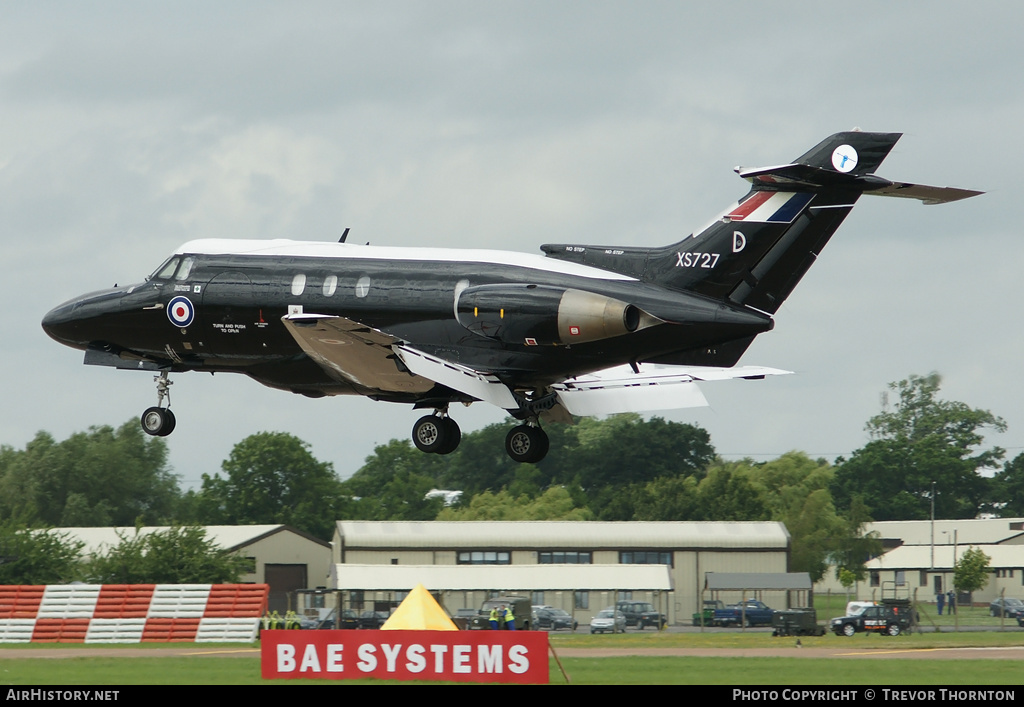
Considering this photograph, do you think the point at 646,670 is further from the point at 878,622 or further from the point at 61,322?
the point at 878,622

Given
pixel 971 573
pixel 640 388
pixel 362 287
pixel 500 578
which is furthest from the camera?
pixel 971 573

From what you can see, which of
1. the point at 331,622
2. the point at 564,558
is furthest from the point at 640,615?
the point at 564,558

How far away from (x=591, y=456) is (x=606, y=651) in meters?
77.2

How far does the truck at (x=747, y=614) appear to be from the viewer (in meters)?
66.3

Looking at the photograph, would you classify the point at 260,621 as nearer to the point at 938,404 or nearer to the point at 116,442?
the point at 116,442

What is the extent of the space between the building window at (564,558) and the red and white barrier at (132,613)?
75.4ft

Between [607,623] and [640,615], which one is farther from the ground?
[640,615]

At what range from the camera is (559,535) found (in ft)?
252

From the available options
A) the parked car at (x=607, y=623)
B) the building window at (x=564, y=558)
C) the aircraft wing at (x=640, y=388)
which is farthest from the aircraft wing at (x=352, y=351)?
the building window at (x=564, y=558)

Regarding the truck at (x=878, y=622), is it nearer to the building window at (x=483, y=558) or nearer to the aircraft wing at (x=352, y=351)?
the building window at (x=483, y=558)

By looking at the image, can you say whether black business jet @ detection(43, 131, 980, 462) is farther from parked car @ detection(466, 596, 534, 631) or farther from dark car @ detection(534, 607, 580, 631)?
dark car @ detection(534, 607, 580, 631)

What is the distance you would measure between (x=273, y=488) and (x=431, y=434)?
8090 centimetres

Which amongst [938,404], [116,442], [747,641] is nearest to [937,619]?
[747,641]

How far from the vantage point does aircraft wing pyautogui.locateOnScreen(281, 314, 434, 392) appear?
3170cm
